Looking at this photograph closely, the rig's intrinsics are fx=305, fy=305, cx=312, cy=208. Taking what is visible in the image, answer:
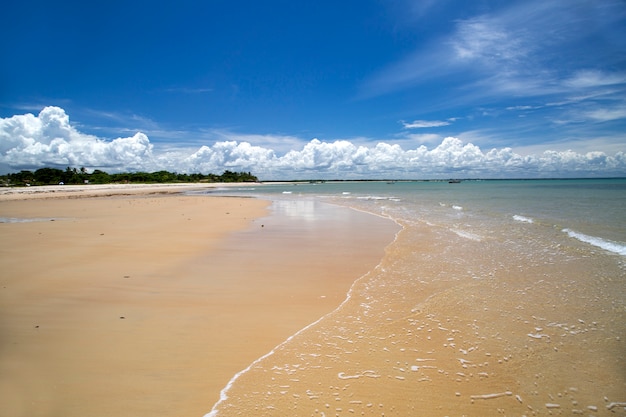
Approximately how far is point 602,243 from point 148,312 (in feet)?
46.5

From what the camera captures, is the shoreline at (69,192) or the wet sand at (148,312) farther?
the shoreline at (69,192)

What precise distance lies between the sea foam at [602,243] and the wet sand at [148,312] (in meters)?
7.38

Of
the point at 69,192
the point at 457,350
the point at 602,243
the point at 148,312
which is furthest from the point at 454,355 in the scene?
the point at 69,192

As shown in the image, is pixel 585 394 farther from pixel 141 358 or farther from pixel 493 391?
pixel 141 358

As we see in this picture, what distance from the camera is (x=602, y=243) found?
10781 millimetres

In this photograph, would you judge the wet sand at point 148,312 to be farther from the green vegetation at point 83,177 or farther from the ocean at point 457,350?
the green vegetation at point 83,177

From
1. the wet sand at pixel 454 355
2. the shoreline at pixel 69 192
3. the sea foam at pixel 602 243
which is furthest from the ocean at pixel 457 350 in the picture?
the shoreline at pixel 69 192

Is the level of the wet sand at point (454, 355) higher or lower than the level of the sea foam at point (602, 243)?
lower

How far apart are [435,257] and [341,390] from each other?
655cm

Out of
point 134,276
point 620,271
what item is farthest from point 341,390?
point 620,271

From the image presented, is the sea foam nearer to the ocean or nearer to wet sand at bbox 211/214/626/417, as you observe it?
the ocean

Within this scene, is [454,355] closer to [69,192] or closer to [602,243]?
[602,243]

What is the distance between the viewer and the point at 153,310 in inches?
205

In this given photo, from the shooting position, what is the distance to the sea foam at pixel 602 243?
9831mm
